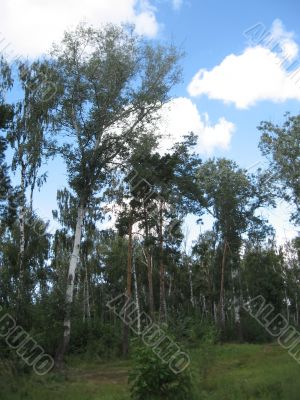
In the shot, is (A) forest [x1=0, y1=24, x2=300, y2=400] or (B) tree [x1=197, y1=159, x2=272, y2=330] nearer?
(A) forest [x1=0, y1=24, x2=300, y2=400]

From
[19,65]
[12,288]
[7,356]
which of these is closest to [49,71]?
[19,65]

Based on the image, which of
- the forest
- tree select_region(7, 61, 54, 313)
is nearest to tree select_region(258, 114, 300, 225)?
the forest

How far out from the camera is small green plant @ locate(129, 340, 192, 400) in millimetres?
10359

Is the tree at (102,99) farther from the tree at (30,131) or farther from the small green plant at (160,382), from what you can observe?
the small green plant at (160,382)

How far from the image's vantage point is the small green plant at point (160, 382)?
34.0ft

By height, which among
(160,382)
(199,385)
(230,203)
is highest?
(230,203)

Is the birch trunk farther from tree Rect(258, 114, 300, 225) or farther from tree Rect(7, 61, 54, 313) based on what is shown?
tree Rect(258, 114, 300, 225)

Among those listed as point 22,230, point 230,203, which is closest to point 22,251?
point 22,230

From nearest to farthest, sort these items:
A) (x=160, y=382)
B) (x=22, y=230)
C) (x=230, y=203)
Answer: (x=160, y=382) → (x=22, y=230) → (x=230, y=203)

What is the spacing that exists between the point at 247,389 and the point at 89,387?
5.16 metres

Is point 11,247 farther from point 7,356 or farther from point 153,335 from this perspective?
point 153,335

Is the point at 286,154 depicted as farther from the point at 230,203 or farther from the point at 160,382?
the point at 160,382

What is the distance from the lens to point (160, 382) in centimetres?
1042

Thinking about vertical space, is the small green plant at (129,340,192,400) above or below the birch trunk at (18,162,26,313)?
below
